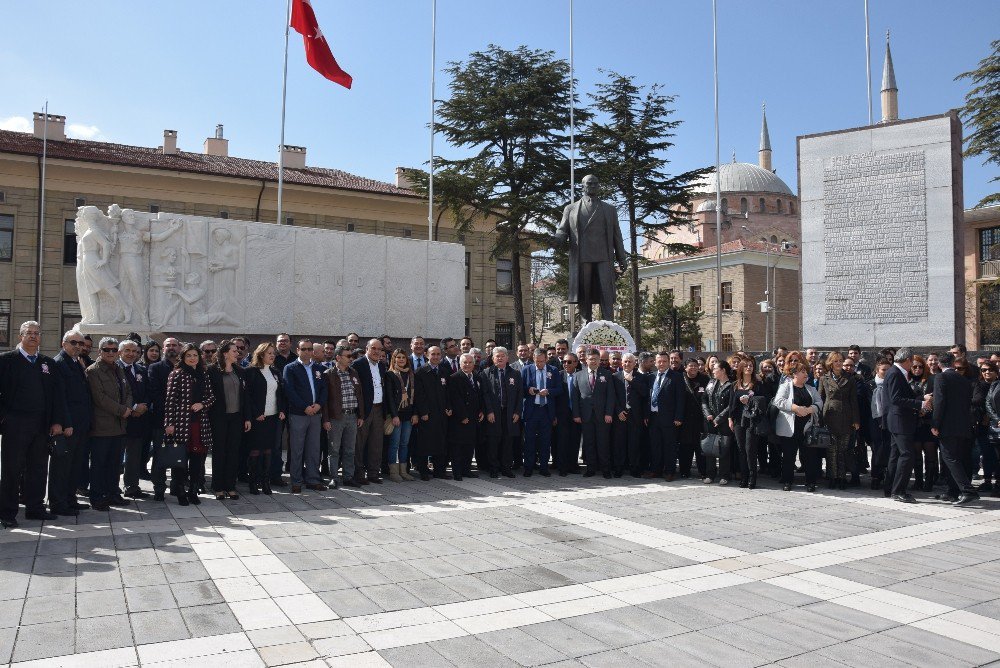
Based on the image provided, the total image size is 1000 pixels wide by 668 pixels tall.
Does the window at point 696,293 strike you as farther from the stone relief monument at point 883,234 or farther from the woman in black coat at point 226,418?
the woman in black coat at point 226,418

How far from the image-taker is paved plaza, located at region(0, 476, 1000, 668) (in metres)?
4.21

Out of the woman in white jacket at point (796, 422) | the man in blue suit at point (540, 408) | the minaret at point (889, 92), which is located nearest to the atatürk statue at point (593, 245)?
the man in blue suit at point (540, 408)

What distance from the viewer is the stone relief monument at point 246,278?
615 inches

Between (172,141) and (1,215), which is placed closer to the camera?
(1,215)

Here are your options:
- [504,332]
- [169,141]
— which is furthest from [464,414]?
[169,141]

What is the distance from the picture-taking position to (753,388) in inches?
399

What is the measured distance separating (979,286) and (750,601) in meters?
41.8

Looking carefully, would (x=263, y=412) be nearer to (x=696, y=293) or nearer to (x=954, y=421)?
(x=954, y=421)

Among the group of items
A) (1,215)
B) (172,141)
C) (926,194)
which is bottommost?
(926,194)

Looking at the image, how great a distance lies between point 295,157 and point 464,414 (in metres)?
31.0

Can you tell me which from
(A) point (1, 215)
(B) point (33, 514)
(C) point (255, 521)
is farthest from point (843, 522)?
(A) point (1, 215)

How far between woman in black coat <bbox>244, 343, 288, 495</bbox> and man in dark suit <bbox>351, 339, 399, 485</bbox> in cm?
108

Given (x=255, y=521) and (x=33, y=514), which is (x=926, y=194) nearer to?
(x=255, y=521)

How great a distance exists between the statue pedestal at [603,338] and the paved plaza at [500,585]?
5989mm
